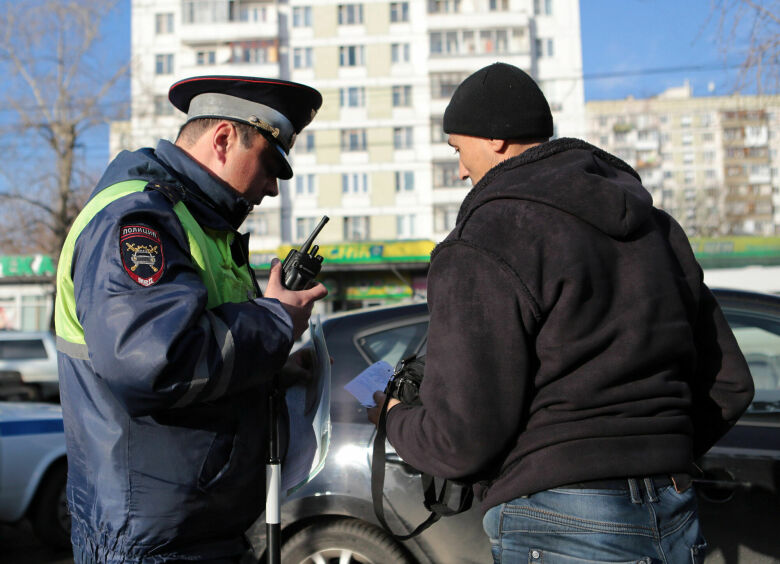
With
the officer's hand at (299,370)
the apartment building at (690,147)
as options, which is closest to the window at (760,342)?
the officer's hand at (299,370)

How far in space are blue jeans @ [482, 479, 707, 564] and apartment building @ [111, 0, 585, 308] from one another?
3412 centimetres

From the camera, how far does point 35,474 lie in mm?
4844

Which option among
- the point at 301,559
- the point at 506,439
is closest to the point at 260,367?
the point at 506,439

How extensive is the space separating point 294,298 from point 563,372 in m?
0.68

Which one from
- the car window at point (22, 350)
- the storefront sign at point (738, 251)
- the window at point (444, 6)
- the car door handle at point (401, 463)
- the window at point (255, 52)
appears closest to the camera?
the car door handle at point (401, 463)

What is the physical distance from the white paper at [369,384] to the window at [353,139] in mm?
35712

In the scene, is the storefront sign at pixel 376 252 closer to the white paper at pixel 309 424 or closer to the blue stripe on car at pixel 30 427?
the blue stripe on car at pixel 30 427

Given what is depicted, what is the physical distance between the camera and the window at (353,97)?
37062 millimetres

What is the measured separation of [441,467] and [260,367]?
1.52 feet

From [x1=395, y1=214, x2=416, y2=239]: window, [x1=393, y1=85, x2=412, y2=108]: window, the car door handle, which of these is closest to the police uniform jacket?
the car door handle

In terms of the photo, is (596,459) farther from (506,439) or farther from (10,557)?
(10,557)

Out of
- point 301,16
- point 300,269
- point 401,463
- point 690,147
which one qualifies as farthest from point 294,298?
point 690,147

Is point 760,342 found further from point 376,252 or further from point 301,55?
point 301,55

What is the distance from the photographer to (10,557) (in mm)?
4902
